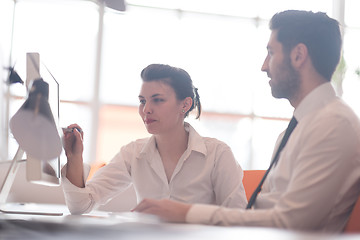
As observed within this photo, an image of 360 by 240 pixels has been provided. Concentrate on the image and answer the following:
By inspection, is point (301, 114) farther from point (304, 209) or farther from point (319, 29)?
point (304, 209)

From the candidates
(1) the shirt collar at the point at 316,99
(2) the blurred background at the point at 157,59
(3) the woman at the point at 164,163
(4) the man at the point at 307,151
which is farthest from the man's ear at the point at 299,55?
(2) the blurred background at the point at 157,59

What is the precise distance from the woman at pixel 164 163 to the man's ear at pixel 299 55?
0.74m

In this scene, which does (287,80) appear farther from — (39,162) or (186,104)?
(186,104)

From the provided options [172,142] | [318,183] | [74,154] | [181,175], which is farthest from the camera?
[172,142]

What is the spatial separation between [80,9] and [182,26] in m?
1.54

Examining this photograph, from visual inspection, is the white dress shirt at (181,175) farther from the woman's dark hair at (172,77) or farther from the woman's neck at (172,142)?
the woman's dark hair at (172,77)

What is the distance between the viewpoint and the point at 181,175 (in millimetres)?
2219

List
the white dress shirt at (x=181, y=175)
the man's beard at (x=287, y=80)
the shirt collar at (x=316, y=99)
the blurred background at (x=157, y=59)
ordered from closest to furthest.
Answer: the shirt collar at (x=316, y=99)
the man's beard at (x=287, y=80)
the white dress shirt at (x=181, y=175)
the blurred background at (x=157, y=59)

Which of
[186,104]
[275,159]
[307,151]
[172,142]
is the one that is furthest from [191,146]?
[307,151]

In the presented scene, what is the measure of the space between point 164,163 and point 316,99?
3.33 ft

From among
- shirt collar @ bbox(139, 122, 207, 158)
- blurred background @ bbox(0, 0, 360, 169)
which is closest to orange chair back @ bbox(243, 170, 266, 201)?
shirt collar @ bbox(139, 122, 207, 158)

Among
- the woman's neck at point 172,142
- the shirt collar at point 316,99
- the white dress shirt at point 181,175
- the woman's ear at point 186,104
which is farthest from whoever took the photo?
the woman's ear at point 186,104

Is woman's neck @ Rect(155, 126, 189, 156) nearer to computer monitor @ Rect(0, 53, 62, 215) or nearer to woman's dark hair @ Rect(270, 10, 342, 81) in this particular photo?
computer monitor @ Rect(0, 53, 62, 215)

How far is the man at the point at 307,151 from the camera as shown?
1.20m
